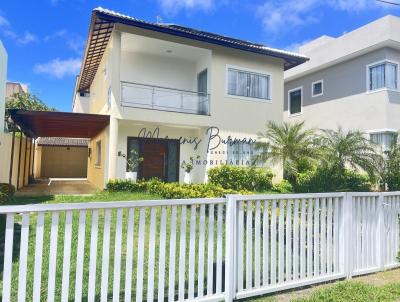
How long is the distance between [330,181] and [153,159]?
943 cm

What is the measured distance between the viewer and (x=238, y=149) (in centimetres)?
1858

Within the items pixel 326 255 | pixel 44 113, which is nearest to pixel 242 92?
pixel 44 113

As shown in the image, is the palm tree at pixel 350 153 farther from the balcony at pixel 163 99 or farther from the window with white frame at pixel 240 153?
the balcony at pixel 163 99

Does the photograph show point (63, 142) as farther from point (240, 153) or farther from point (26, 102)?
point (240, 153)

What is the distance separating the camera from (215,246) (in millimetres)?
4828

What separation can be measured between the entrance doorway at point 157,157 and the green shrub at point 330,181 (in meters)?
7.16

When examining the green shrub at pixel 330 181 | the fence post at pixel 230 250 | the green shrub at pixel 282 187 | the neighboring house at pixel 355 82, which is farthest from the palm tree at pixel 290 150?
the fence post at pixel 230 250

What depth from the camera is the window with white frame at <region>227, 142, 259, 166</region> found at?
18281 millimetres

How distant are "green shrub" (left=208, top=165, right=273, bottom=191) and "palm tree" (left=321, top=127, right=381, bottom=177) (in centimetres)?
386

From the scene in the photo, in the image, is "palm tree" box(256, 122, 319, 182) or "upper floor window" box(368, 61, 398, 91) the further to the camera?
"upper floor window" box(368, 61, 398, 91)

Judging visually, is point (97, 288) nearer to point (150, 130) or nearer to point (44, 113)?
point (44, 113)

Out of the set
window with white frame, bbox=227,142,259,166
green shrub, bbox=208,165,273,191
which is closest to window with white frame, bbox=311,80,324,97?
window with white frame, bbox=227,142,259,166

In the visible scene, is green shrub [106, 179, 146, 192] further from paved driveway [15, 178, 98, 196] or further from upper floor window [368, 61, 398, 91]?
upper floor window [368, 61, 398, 91]

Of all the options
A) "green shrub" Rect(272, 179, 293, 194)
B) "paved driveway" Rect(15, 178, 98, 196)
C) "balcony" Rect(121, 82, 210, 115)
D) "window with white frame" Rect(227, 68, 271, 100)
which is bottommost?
"paved driveway" Rect(15, 178, 98, 196)
